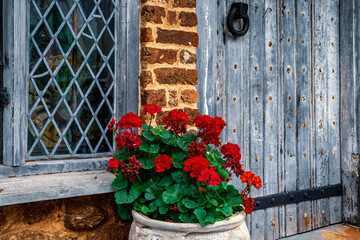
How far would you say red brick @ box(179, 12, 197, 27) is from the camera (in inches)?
89.7

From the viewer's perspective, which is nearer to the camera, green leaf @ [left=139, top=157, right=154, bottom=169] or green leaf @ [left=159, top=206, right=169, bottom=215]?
green leaf @ [left=159, top=206, right=169, bottom=215]

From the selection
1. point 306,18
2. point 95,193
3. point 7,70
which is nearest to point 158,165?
point 95,193

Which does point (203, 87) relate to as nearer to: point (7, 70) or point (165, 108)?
point (165, 108)

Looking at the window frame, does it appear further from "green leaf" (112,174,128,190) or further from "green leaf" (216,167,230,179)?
"green leaf" (216,167,230,179)

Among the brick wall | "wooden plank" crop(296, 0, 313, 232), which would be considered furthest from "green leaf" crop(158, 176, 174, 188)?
"wooden plank" crop(296, 0, 313, 232)

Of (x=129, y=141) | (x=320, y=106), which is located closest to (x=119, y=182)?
(x=129, y=141)

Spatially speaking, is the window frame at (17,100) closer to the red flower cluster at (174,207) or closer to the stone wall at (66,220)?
the stone wall at (66,220)

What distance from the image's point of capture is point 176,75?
2254 millimetres

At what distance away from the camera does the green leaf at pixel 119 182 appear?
196 centimetres

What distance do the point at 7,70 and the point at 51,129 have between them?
0.37 meters

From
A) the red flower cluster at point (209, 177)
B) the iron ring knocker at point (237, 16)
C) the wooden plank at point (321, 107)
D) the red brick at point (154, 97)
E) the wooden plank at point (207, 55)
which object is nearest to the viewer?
the red flower cluster at point (209, 177)

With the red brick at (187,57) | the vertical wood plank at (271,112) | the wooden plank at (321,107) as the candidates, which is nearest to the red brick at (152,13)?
the red brick at (187,57)

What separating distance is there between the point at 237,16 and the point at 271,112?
0.76 metres

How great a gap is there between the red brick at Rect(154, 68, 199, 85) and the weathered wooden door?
103 mm
